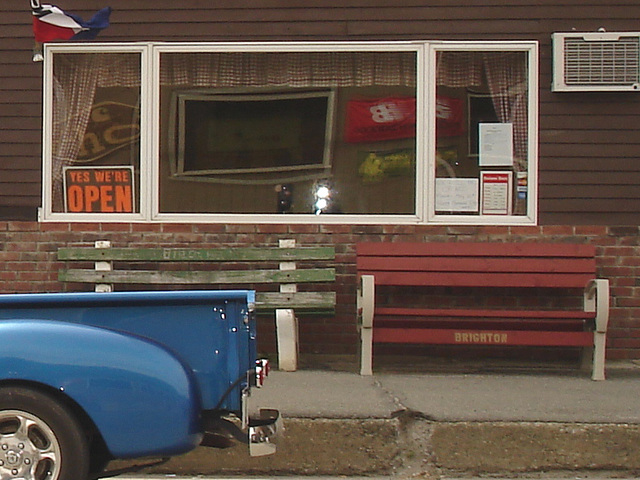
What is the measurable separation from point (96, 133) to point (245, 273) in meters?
2.00

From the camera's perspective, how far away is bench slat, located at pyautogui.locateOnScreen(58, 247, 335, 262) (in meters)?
7.75

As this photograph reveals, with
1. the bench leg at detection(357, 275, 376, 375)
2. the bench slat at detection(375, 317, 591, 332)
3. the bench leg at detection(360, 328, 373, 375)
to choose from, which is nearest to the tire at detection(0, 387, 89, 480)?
the bench leg at detection(357, 275, 376, 375)

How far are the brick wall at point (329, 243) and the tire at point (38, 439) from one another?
4.05 metres

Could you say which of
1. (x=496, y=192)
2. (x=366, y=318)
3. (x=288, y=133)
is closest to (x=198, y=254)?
(x=288, y=133)

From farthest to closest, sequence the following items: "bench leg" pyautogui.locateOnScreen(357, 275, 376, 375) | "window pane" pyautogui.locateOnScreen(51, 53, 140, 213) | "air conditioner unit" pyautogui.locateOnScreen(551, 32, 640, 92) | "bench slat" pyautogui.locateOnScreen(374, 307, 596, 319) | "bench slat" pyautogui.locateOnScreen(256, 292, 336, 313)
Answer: "window pane" pyautogui.locateOnScreen(51, 53, 140, 213) < "air conditioner unit" pyautogui.locateOnScreen(551, 32, 640, 92) < "bench slat" pyautogui.locateOnScreen(256, 292, 336, 313) < "bench slat" pyautogui.locateOnScreen(374, 307, 596, 319) < "bench leg" pyautogui.locateOnScreen(357, 275, 376, 375)

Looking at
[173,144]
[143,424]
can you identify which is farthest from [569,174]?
[143,424]

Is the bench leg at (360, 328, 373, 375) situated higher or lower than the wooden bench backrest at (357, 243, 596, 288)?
lower

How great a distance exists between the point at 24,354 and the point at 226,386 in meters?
0.85

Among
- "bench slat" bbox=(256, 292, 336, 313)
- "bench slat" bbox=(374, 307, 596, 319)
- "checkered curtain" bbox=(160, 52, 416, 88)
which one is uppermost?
"checkered curtain" bbox=(160, 52, 416, 88)

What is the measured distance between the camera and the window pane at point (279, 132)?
8336 mm

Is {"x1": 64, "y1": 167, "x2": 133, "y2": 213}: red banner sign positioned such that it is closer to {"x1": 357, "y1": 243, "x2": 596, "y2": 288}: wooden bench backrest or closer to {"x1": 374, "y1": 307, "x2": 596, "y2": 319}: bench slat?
{"x1": 357, "y1": 243, "x2": 596, "y2": 288}: wooden bench backrest

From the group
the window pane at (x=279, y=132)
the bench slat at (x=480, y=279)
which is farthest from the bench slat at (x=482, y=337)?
the window pane at (x=279, y=132)

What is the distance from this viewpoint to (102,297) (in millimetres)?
4051

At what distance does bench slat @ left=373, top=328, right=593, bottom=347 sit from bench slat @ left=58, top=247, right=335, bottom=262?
0.87 m
